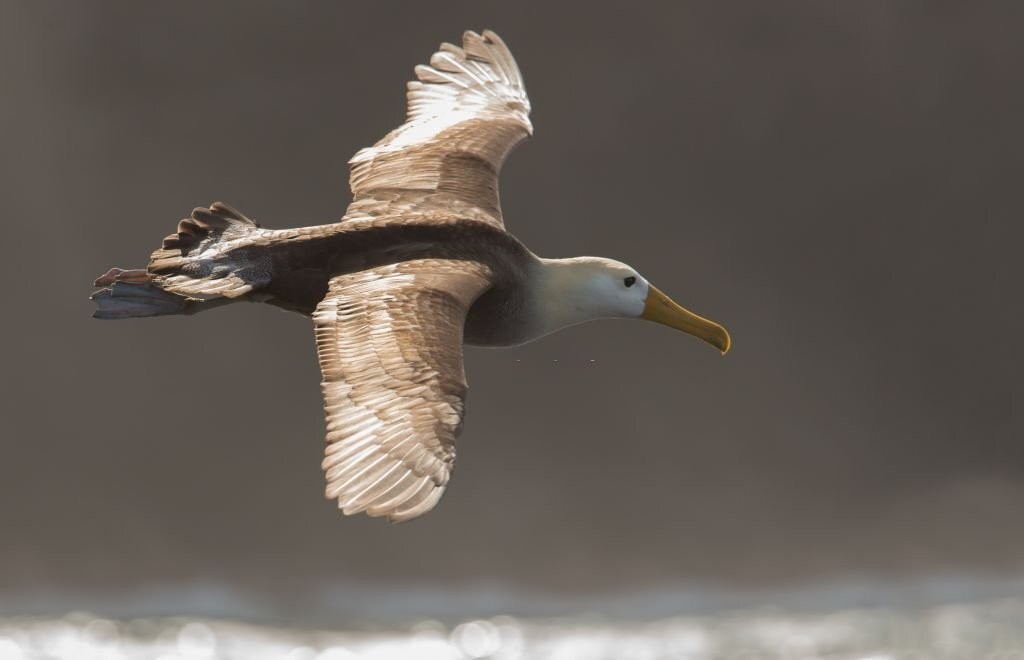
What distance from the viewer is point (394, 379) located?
643 cm

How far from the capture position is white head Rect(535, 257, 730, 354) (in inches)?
314

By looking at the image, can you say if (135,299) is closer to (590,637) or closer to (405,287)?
(405,287)

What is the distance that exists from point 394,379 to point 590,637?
10242mm

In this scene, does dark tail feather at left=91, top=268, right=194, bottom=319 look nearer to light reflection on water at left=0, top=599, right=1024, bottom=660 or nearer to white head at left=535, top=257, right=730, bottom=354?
white head at left=535, top=257, right=730, bottom=354

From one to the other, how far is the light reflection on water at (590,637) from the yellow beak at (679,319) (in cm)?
777

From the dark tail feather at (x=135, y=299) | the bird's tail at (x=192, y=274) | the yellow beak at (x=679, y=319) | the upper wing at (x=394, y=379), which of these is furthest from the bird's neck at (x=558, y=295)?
the dark tail feather at (x=135, y=299)

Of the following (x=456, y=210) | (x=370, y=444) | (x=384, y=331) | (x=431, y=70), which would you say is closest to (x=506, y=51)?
(x=431, y=70)

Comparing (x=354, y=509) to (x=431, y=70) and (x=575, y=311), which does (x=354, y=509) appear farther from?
(x=431, y=70)

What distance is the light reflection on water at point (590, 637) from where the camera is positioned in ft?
51.3

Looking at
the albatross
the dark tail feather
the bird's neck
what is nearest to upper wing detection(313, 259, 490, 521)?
the albatross

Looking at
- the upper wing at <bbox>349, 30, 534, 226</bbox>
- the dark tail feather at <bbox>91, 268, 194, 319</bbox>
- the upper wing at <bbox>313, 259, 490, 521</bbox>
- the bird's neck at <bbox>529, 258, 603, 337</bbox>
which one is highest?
the upper wing at <bbox>349, 30, 534, 226</bbox>

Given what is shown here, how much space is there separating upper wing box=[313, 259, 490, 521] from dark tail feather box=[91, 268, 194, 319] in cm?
89

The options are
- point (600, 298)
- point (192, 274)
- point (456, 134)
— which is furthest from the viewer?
point (456, 134)

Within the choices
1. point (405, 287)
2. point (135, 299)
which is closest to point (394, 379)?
point (405, 287)
